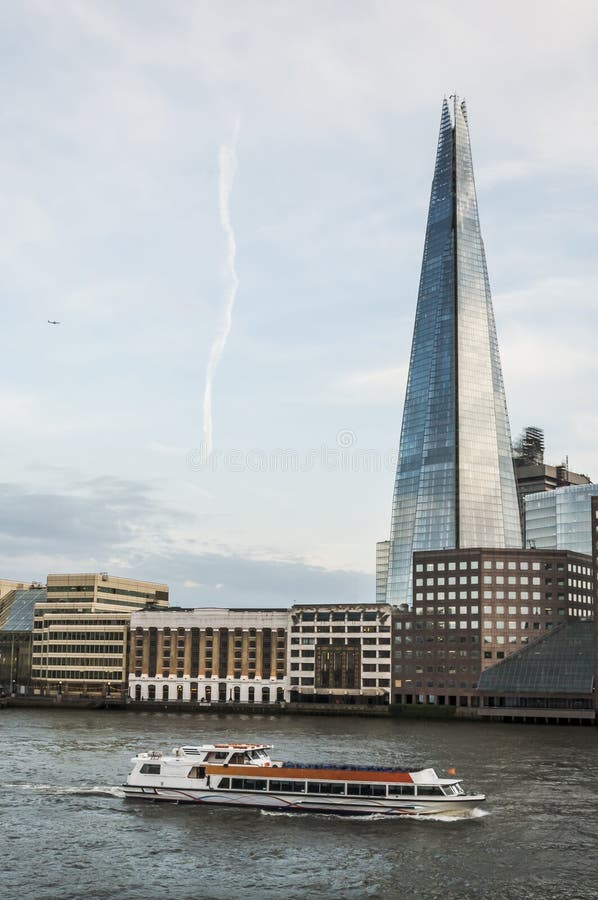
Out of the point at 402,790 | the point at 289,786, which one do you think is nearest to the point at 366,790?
the point at 402,790

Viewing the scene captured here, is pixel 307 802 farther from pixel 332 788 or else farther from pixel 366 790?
pixel 366 790

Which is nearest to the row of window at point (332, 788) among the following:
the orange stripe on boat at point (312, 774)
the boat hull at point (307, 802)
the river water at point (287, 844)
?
the orange stripe on boat at point (312, 774)

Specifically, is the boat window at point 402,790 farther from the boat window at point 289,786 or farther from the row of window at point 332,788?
the boat window at point 289,786

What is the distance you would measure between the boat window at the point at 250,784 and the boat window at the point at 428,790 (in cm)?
1470

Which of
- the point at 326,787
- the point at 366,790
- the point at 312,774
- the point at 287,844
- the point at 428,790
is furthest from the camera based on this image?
the point at 312,774

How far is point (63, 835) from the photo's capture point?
8569 centimetres

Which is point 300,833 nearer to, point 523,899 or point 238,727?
point 523,899

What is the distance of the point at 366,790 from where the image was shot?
96.2 metres

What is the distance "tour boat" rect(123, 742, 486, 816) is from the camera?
9456 centimetres

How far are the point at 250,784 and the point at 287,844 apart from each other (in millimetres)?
16667

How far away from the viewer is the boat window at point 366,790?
314 ft

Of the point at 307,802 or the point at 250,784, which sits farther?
the point at 250,784

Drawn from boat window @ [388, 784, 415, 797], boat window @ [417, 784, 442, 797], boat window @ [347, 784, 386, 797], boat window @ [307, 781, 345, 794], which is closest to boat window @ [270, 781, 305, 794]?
boat window @ [307, 781, 345, 794]

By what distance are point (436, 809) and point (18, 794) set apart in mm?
41593
